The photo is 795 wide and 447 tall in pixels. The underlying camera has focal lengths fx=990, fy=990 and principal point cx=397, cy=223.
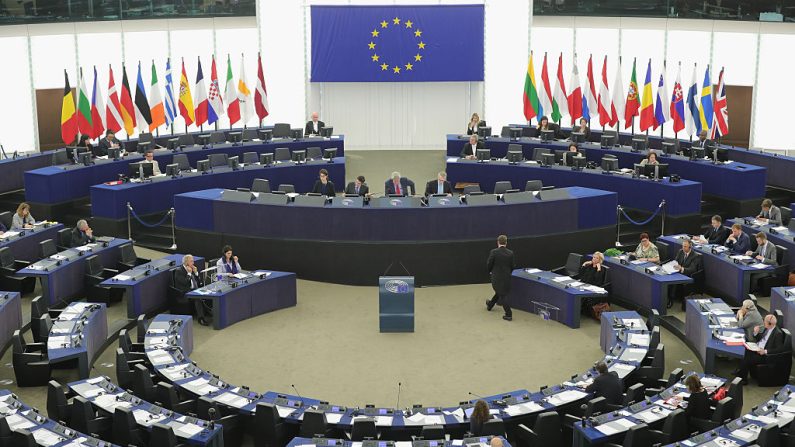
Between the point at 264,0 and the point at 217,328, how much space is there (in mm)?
17153

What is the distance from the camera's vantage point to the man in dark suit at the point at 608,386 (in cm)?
1431

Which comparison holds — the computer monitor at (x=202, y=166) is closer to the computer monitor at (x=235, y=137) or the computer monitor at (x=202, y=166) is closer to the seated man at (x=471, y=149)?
the computer monitor at (x=235, y=137)

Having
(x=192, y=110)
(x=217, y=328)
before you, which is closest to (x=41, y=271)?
(x=217, y=328)

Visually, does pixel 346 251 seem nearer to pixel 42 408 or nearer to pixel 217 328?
pixel 217 328

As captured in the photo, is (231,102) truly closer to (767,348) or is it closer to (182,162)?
(182,162)

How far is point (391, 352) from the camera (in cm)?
1823

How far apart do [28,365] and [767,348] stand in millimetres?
12136

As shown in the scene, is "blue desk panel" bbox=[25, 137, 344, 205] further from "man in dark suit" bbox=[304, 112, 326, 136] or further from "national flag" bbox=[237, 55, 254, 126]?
"man in dark suit" bbox=[304, 112, 326, 136]

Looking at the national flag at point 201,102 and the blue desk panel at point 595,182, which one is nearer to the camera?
the blue desk panel at point 595,182

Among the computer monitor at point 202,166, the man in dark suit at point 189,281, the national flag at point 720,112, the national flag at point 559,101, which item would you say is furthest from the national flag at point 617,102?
the man in dark suit at point 189,281

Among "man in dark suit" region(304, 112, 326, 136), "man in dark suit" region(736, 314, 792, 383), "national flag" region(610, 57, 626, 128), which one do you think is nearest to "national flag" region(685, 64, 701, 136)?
"national flag" region(610, 57, 626, 128)

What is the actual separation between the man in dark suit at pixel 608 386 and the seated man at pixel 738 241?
23.9ft

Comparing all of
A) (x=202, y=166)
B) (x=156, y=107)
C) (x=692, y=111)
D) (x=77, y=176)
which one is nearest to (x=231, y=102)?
(x=156, y=107)

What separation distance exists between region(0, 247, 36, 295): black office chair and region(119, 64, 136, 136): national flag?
8.19 meters
